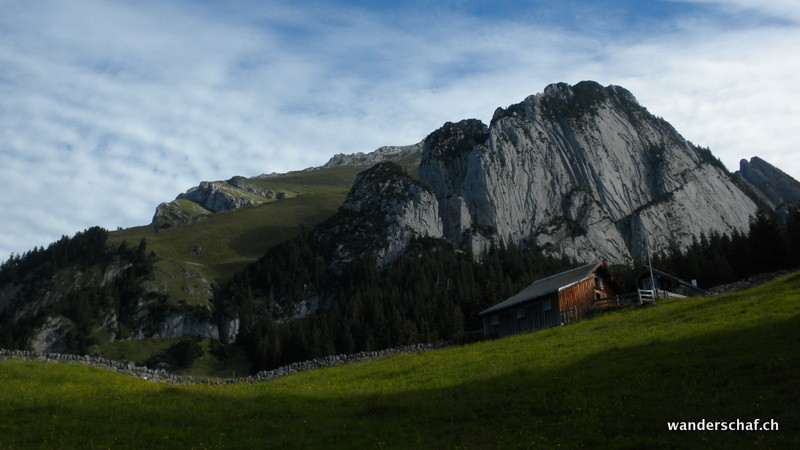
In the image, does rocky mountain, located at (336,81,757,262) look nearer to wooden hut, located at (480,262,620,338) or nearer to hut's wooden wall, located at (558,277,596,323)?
wooden hut, located at (480,262,620,338)

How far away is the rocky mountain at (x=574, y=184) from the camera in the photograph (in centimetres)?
16062

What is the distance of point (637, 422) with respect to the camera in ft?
59.5

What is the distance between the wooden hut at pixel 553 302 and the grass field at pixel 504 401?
19626mm

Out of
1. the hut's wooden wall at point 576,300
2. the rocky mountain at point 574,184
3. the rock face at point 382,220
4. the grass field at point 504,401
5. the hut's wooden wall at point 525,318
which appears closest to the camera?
the grass field at point 504,401

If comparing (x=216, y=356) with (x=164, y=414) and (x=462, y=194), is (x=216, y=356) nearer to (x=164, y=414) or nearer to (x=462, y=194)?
(x=164, y=414)

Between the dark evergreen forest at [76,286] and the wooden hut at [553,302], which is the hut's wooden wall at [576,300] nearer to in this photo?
the wooden hut at [553,302]

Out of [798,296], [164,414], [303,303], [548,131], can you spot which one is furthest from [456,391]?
[548,131]

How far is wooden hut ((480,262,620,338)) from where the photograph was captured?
186 feet

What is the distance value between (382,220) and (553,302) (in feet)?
337

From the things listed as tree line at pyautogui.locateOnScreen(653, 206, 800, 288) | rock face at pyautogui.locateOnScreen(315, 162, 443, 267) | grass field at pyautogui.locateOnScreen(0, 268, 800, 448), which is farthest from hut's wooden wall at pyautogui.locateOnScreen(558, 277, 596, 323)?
rock face at pyautogui.locateOnScreen(315, 162, 443, 267)

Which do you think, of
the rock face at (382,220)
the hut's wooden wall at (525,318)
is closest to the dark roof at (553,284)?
the hut's wooden wall at (525,318)

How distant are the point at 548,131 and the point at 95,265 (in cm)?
13954

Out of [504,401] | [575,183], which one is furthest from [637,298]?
[575,183]

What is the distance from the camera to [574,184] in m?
175
